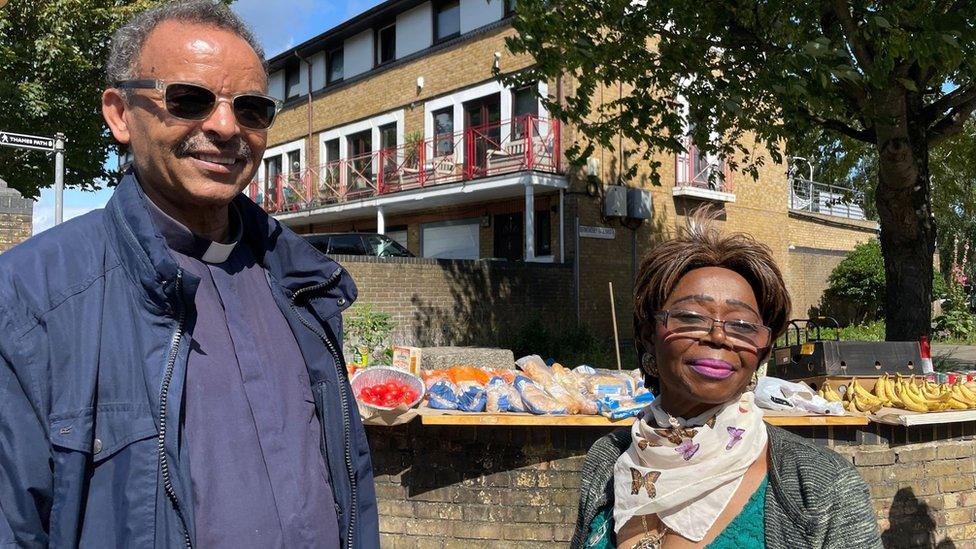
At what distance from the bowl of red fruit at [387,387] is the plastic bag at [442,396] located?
0.09m

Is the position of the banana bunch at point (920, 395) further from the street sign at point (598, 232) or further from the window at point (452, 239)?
the window at point (452, 239)

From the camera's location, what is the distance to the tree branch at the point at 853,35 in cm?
768

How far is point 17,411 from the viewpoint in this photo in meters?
1.50

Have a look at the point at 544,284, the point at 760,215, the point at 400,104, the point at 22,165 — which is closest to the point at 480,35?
the point at 400,104

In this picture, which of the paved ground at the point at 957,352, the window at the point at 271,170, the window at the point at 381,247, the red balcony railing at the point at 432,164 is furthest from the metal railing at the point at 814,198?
the window at the point at 271,170

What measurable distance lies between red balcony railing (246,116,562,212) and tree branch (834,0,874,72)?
29.2 feet

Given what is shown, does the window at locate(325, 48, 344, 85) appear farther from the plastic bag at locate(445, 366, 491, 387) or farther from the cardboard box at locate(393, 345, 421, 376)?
the plastic bag at locate(445, 366, 491, 387)

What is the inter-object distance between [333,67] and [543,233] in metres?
10.2

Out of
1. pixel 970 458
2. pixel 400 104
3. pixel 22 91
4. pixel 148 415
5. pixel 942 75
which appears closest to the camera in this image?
pixel 148 415

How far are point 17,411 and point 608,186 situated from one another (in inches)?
669

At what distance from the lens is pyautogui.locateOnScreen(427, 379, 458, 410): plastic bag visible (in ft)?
16.0

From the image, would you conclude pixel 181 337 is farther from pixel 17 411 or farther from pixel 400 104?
pixel 400 104

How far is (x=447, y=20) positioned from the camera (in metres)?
20.2

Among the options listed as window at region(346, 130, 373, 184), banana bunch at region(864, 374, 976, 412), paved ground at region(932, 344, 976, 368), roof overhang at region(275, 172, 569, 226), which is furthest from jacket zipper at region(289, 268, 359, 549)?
window at region(346, 130, 373, 184)
